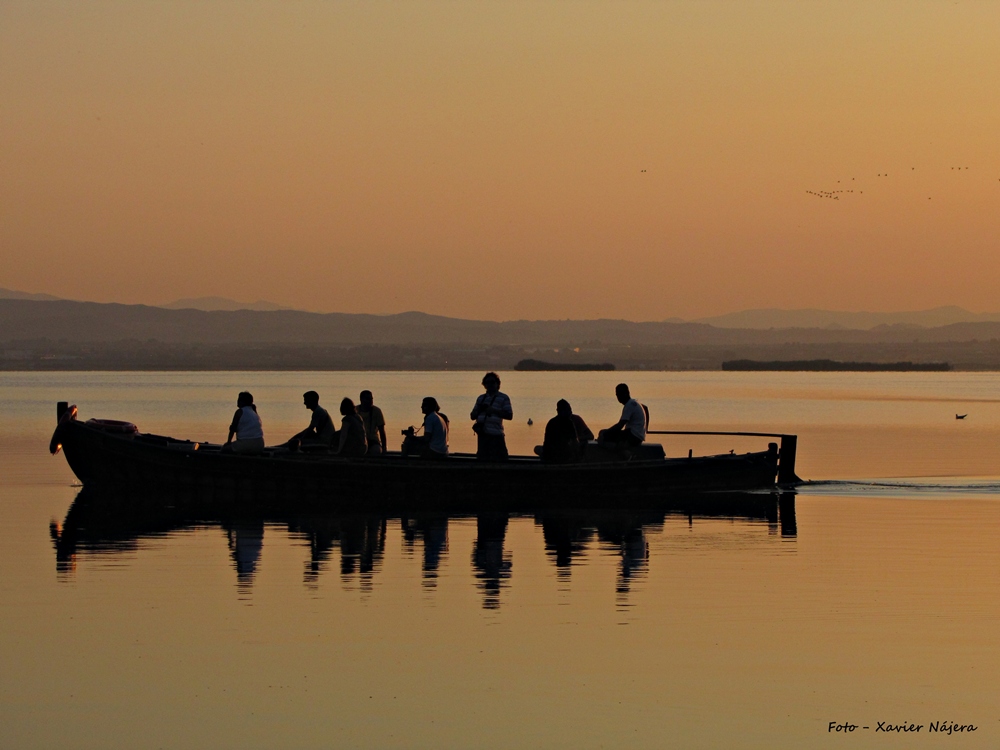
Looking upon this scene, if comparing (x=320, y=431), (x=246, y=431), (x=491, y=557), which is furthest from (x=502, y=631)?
(x=320, y=431)

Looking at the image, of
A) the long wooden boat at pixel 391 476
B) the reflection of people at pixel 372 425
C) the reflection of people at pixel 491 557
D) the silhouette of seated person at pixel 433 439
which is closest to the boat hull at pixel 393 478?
the long wooden boat at pixel 391 476

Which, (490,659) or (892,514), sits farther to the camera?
(892,514)

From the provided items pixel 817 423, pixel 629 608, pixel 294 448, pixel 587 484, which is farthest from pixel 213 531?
pixel 817 423

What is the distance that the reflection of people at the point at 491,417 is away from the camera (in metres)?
29.2

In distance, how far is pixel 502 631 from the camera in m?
16.0

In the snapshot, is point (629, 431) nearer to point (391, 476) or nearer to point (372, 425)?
point (391, 476)

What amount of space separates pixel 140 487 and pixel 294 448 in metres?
3.28

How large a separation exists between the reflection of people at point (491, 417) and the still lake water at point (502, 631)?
86.6 inches

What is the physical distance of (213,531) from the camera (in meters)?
25.8

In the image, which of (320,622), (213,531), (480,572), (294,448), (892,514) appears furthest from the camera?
(294,448)

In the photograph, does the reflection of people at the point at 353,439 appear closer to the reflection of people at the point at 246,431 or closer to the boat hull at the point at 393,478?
the boat hull at the point at 393,478

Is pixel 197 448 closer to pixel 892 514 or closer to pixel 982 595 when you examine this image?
pixel 892 514

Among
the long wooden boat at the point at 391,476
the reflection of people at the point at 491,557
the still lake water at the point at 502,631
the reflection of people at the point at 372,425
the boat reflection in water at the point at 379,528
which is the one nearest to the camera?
the still lake water at the point at 502,631

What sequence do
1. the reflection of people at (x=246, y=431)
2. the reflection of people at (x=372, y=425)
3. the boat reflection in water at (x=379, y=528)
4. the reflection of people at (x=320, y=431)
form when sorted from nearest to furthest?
the boat reflection in water at (x=379, y=528)
the reflection of people at (x=246, y=431)
the reflection of people at (x=372, y=425)
the reflection of people at (x=320, y=431)
